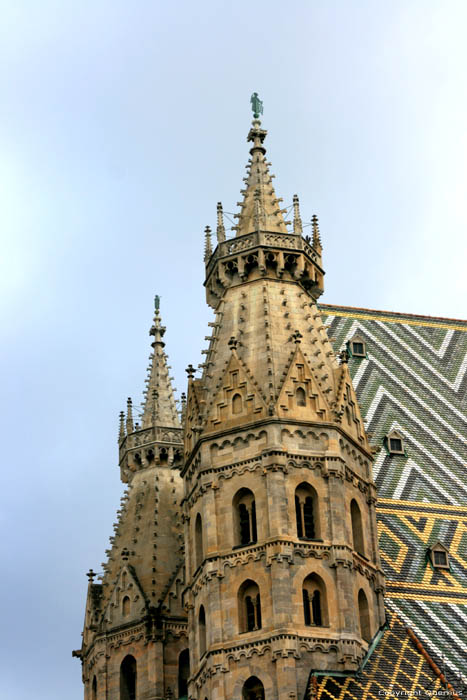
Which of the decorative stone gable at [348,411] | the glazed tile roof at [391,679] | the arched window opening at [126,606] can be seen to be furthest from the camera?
the arched window opening at [126,606]

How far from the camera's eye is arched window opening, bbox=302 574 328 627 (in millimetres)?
34281

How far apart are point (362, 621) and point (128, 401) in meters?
14.6

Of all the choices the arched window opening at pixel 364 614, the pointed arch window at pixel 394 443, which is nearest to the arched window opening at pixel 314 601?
the arched window opening at pixel 364 614

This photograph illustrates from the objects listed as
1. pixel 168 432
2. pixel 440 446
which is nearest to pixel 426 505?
pixel 440 446

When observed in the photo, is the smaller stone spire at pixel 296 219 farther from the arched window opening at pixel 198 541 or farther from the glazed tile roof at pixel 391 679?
the glazed tile roof at pixel 391 679

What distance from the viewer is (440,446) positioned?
42875 millimetres

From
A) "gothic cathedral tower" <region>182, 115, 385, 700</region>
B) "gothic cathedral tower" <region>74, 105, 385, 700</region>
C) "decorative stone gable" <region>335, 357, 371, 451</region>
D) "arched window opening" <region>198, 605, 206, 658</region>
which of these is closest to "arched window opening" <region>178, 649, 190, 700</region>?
"gothic cathedral tower" <region>74, 105, 385, 700</region>

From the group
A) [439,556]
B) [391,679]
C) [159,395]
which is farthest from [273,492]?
[159,395]

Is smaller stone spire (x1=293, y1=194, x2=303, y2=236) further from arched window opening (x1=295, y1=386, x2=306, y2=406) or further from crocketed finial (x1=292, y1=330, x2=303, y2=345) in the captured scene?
arched window opening (x1=295, y1=386, x2=306, y2=406)

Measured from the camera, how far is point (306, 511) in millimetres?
35688

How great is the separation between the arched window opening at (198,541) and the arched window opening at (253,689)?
326 cm

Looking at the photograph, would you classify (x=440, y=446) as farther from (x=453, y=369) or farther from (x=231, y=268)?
(x=231, y=268)

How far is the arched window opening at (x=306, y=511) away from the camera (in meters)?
35.2

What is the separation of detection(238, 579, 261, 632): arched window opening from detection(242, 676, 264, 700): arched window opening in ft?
3.32
